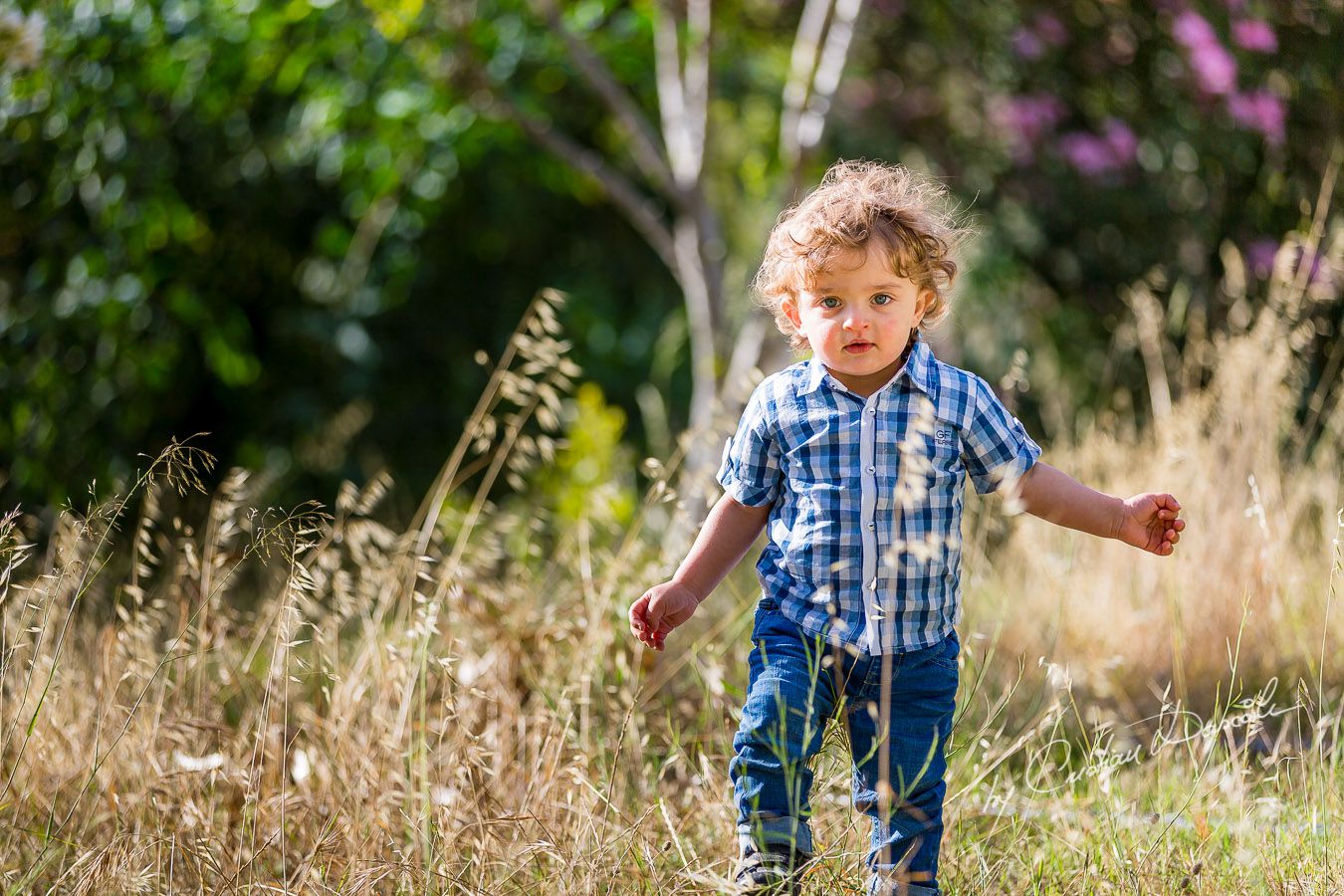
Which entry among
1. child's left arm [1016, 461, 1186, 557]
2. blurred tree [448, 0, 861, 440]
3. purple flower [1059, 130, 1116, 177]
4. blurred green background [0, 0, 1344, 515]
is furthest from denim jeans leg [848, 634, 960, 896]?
purple flower [1059, 130, 1116, 177]

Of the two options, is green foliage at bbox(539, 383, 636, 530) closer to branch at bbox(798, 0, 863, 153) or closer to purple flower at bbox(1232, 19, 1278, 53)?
branch at bbox(798, 0, 863, 153)

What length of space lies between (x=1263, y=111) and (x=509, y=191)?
3.14 metres

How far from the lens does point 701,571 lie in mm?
1865

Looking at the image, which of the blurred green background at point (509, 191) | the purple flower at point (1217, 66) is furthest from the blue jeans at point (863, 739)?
the purple flower at point (1217, 66)

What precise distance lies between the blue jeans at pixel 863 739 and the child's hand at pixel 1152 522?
0.28 meters

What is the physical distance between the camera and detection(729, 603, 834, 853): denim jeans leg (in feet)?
5.69

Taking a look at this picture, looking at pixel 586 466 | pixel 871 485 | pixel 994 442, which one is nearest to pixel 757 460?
pixel 871 485

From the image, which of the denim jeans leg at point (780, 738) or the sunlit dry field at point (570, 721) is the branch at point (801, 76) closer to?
the sunlit dry field at point (570, 721)

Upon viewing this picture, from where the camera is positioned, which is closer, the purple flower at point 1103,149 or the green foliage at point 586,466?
the green foliage at point 586,466

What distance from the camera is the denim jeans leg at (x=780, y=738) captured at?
5.69ft

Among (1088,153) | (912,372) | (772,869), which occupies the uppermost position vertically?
(1088,153)

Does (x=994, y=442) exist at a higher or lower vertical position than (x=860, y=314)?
lower

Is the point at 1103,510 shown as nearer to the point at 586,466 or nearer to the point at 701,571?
the point at 701,571

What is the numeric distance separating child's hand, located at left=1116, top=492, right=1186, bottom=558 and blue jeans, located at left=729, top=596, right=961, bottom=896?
0.28 m
